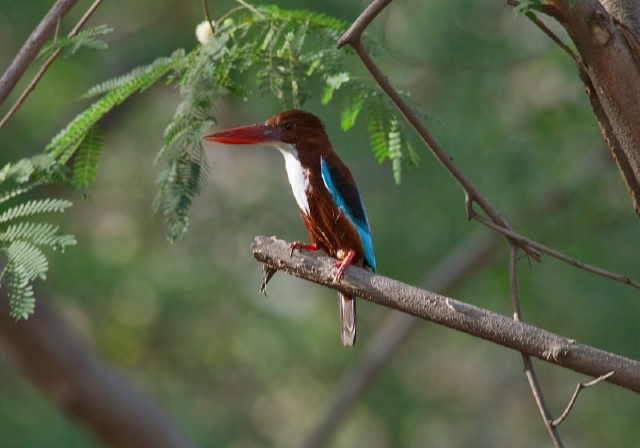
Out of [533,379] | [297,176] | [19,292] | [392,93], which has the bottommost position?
[533,379]

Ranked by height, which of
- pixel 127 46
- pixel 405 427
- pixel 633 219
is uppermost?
pixel 127 46

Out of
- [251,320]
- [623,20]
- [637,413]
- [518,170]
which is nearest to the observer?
[623,20]

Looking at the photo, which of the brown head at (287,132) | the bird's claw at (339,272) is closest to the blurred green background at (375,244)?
the brown head at (287,132)

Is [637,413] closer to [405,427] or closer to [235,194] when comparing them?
[405,427]

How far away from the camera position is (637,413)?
6949mm

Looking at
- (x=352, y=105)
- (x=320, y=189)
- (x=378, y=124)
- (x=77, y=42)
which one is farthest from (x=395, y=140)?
(x=77, y=42)

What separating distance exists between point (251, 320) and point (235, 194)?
1.24 meters

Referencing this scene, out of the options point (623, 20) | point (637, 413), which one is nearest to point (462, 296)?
point (637, 413)

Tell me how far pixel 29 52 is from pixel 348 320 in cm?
127

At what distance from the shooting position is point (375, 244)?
23.4ft

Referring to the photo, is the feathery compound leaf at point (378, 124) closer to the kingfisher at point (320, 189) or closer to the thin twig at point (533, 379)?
the kingfisher at point (320, 189)

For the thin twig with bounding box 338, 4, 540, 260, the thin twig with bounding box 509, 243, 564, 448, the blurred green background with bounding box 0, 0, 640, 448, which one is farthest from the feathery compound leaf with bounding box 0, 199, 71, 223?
the blurred green background with bounding box 0, 0, 640, 448

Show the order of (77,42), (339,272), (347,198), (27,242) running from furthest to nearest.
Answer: (347,198), (77,42), (27,242), (339,272)

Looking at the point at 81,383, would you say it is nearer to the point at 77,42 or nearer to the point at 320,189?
the point at 320,189
